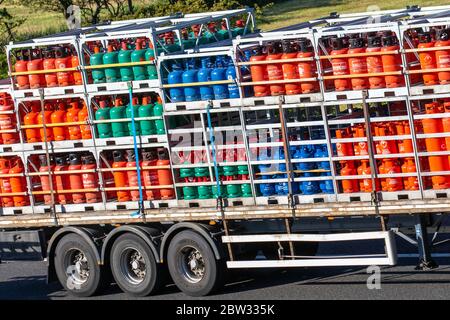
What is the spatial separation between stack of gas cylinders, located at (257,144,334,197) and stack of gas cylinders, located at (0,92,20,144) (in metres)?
4.27

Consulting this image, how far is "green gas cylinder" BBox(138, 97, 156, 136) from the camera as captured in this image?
15961 millimetres

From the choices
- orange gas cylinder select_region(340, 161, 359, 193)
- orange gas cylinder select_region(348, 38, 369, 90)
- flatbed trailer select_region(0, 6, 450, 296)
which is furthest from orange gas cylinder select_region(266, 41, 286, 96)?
orange gas cylinder select_region(340, 161, 359, 193)

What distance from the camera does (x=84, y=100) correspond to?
1658 cm

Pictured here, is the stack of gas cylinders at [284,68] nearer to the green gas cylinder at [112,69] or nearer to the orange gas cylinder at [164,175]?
the orange gas cylinder at [164,175]

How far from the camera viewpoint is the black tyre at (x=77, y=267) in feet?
55.2

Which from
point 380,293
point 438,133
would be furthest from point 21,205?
point 438,133

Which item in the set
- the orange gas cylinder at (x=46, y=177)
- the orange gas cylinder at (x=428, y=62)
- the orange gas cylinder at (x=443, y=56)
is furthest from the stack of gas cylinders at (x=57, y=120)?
the orange gas cylinder at (x=443, y=56)

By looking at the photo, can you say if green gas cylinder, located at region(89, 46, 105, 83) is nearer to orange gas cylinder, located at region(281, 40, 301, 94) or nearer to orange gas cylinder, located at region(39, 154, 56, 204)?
orange gas cylinder, located at region(39, 154, 56, 204)

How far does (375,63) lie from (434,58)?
781mm

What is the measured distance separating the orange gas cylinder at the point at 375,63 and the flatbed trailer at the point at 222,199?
140 millimetres

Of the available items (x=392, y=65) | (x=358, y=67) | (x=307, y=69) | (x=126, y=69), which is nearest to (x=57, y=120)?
(x=126, y=69)

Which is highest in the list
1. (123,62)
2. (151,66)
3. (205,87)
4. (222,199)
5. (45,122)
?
(123,62)

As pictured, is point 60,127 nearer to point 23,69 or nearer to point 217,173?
point 23,69

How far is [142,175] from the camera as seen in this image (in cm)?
1631
